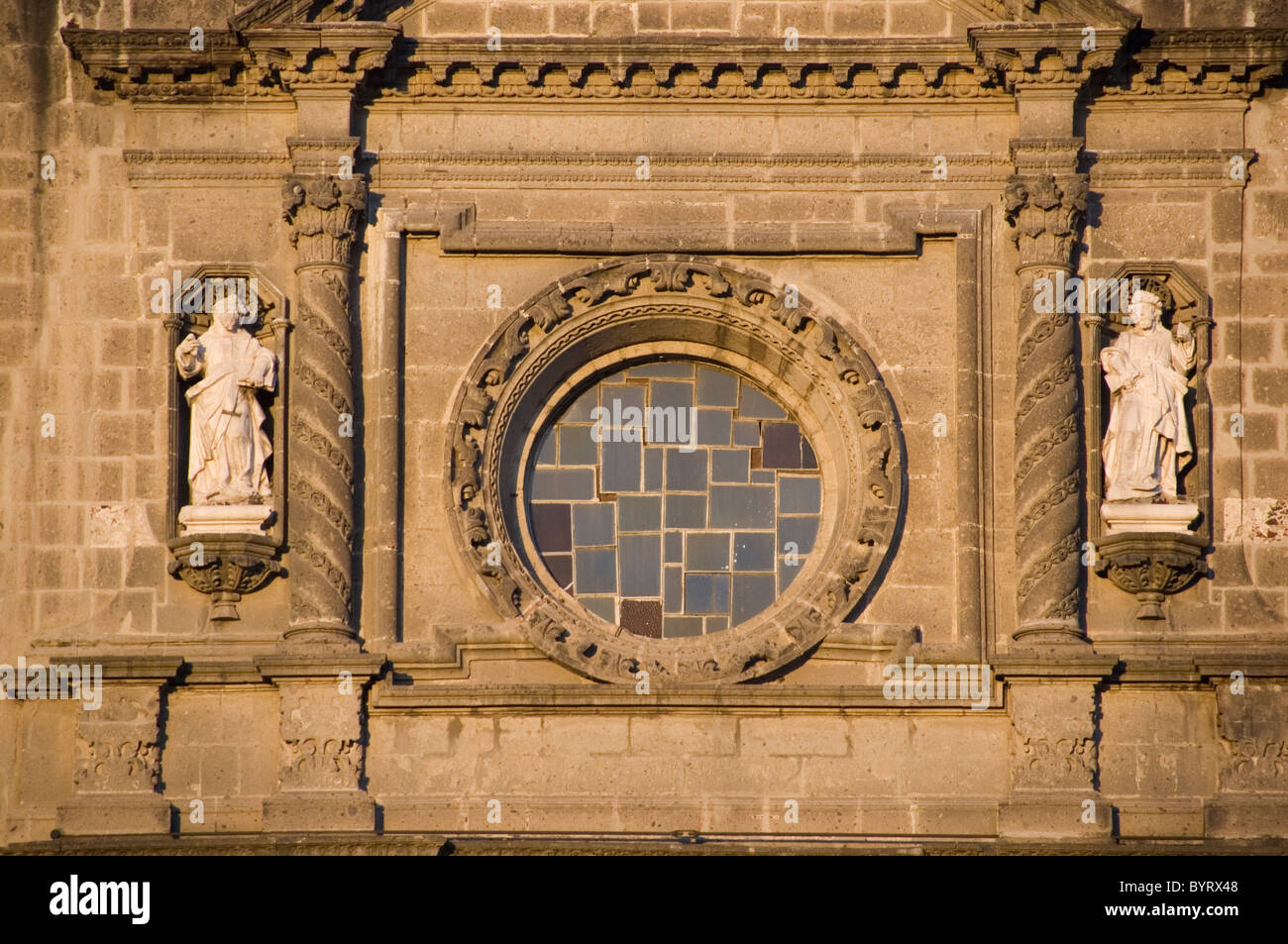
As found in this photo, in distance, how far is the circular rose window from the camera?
22.8m

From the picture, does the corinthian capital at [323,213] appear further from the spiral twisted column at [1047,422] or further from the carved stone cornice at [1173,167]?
the carved stone cornice at [1173,167]

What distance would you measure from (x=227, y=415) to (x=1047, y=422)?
622cm

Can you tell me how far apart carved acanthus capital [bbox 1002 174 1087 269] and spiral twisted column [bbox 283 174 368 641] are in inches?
198

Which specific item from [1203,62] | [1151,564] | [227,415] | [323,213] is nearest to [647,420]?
[323,213]

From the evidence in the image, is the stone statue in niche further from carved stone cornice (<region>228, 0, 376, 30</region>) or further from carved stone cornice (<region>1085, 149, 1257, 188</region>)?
carved stone cornice (<region>228, 0, 376, 30</region>)

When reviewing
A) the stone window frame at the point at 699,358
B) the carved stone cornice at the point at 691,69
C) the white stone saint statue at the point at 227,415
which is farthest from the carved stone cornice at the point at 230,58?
the stone window frame at the point at 699,358

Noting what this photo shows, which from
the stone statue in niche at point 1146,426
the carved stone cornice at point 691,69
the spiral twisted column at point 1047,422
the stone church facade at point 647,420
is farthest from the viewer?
the carved stone cornice at point 691,69

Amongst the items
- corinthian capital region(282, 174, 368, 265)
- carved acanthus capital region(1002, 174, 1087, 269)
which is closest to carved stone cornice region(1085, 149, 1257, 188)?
carved acanthus capital region(1002, 174, 1087, 269)

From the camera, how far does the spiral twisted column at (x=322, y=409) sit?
2211cm

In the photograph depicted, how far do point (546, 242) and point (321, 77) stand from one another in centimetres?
217

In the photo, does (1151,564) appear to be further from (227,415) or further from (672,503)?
(227,415)

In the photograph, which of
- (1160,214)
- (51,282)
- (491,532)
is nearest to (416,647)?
(491,532)

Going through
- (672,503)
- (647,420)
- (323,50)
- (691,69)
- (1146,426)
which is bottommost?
(672,503)

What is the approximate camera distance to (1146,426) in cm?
2248
